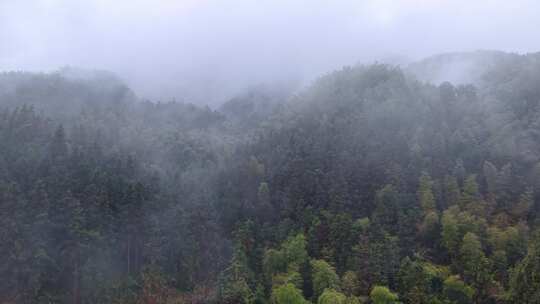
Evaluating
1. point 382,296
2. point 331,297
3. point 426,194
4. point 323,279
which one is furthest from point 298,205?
point 382,296

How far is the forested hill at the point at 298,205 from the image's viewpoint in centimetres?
5094

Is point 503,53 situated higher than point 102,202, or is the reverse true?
point 503,53

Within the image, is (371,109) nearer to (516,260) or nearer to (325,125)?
(325,125)

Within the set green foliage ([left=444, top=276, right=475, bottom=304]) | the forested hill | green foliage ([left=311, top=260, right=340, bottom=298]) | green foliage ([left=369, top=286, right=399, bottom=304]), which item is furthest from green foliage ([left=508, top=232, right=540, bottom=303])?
green foliage ([left=311, top=260, right=340, bottom=298])

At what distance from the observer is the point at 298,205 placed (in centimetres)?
6269

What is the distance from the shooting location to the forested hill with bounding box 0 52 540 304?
167ft

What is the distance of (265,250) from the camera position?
58.6 meters

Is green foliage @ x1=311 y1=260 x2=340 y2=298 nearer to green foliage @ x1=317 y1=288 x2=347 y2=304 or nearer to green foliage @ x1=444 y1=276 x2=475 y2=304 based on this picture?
green foliage @ x1=317 y1=288 x2=347 y2=304

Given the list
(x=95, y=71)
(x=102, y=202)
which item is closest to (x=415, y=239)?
(x=102, y=202)

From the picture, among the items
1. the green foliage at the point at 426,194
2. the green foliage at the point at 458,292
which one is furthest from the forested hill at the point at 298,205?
the green foliage at the point at 426,194

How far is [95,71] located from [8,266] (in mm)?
78489

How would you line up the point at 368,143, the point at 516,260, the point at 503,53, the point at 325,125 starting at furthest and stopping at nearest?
the point at 503,53
the point at 325,125
the point at 368,143
the point at 516,260

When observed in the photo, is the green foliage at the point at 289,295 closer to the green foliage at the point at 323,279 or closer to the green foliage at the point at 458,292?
the green foliage at the point at 323,279

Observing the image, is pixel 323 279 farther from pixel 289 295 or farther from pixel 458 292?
pixel 458 292
